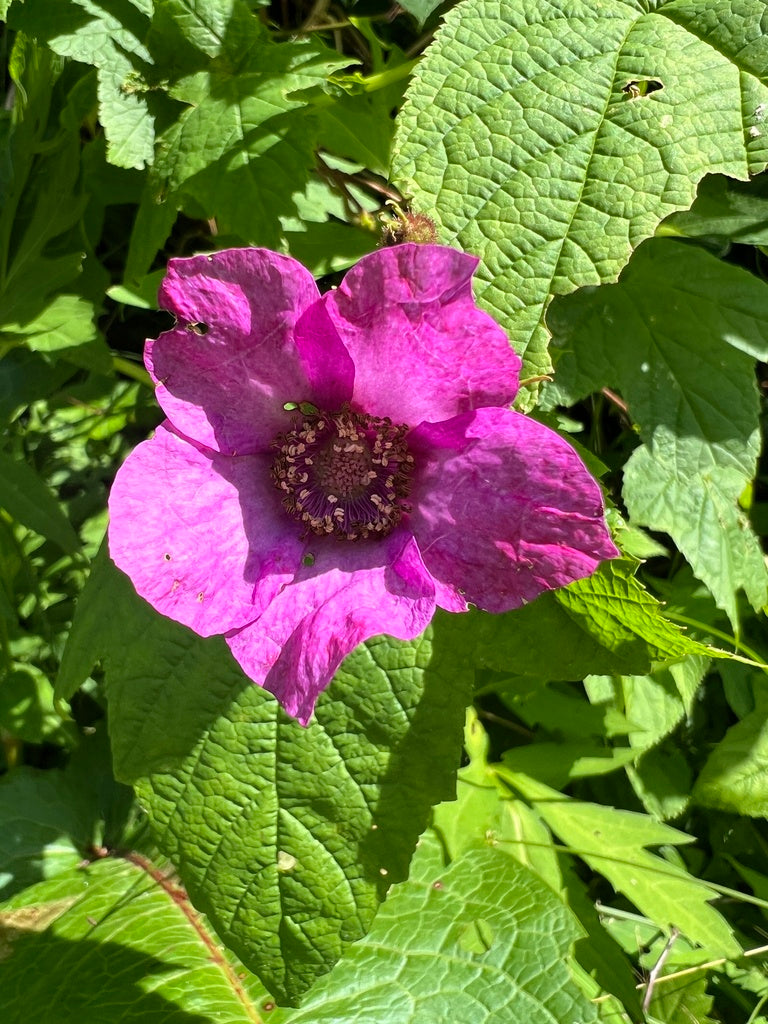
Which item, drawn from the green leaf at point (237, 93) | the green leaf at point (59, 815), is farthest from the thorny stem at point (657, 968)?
the green leaf at point (237, 93)

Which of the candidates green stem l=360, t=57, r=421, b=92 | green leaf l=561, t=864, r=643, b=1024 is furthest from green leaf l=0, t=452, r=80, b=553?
green leaf l=561, t=864, r=643, b=1024

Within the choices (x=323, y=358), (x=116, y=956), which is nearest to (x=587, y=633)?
(x=323, y=358)

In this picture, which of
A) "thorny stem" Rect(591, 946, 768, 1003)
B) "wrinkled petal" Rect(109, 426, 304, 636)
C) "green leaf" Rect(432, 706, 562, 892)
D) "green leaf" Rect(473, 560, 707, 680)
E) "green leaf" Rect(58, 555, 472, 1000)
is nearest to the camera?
"wrinkled petal" Rect(109, 426, 304, 636)

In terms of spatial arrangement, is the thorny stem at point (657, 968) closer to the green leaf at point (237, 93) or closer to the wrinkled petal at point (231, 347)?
the wrinkled petal at point (231, 347)

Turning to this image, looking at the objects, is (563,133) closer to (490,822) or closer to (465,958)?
(490,822)

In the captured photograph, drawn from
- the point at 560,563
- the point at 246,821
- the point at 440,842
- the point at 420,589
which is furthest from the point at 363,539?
the point at 440,842

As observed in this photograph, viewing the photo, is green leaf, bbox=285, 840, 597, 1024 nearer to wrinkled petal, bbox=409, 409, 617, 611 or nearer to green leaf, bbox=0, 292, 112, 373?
wrinkled petal, bbox=409, 409, 617, 611
